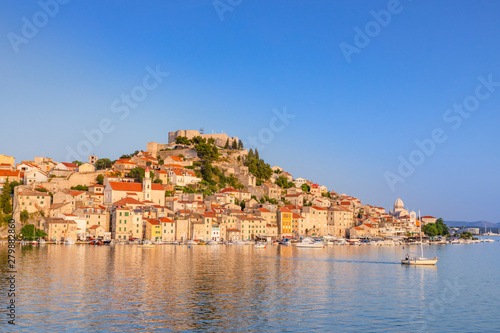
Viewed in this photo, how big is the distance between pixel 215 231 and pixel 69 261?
105ft

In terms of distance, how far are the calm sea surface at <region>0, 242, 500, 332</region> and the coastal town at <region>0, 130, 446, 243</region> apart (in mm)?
24334

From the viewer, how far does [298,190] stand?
9700 cm

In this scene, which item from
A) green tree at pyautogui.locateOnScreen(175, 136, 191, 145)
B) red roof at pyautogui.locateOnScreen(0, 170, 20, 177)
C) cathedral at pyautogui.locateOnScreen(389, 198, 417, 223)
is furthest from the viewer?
cathedral at pyautogui.locateOnScreen(389, 198, 417, 223)

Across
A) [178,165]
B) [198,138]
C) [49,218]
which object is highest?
[198,138]

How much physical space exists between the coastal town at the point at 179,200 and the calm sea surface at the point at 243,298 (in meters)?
24.3

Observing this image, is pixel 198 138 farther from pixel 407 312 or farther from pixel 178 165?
pixel 407 312

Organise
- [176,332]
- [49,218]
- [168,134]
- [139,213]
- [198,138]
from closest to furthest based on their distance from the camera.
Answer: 1. [176,332]
2. [49,218]
3. [139,213]
4. [198,138]
5. [168,134]

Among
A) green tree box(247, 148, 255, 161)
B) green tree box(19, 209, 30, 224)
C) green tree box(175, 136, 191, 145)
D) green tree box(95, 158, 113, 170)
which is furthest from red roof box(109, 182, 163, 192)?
green tree box(247, 148, 255, 161)

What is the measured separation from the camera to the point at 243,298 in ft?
71.1

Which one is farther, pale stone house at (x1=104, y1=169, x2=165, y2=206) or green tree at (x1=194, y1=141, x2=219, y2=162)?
green tree at (x1=194, y1=141, x2=219, y2=162)

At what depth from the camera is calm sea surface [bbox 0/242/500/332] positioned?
17125mm

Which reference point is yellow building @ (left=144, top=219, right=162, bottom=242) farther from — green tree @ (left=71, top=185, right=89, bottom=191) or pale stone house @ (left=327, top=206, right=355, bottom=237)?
pale stone house @ (left=327, top=206, right=355, bottom=237)

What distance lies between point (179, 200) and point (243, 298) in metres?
49.1

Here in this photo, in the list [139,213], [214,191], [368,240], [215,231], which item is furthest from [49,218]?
[368,240]
